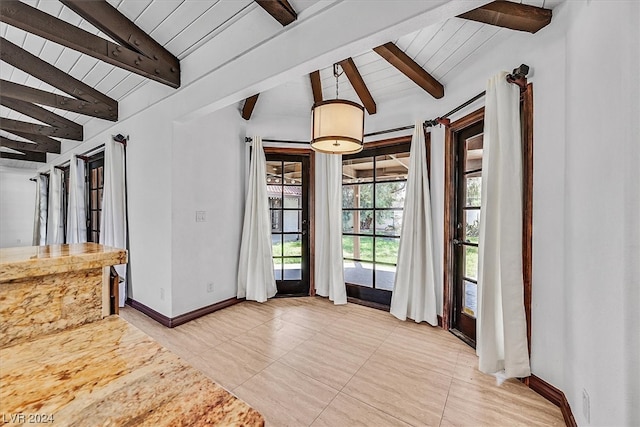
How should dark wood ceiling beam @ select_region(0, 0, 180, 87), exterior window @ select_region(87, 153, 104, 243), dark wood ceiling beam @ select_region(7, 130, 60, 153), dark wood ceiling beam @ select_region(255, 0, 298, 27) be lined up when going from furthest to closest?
dark wood ceiling beam @ select_region(7, 130, 60, 153) → exterior window @ select_region(87, 153, 104, 243) → dark wood ceiling beam @ select_region(0, 0, 180, 87) → dark wood ceiling beam @ select_region(255, 0, 298, 27)

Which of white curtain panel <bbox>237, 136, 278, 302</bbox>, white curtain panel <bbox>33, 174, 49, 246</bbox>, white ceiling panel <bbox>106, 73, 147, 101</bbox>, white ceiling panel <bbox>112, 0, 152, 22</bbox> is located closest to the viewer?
white ceiling panel <bbox>112, 0, 152, 22</bbox>

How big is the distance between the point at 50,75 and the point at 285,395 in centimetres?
364

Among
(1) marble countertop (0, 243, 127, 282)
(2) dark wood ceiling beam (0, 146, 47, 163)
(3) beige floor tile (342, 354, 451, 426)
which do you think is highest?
(2) dark wood ceiling beam (0, 146, 47, 163)

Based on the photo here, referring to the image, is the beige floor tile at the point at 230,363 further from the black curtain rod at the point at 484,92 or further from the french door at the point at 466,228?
the black curtain rod at the point at 484,92

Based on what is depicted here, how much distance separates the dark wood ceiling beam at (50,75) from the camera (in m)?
2.36

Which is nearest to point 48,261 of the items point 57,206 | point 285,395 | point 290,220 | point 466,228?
point 285,395

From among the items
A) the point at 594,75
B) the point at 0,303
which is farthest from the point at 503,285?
the point at 0,303

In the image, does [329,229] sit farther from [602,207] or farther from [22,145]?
[22,145]

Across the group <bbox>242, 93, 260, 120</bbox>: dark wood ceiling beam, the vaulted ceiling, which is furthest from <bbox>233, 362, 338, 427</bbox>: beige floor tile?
<bbox>242, 93, 260, 120</bbox>: dark wood ceiling beam

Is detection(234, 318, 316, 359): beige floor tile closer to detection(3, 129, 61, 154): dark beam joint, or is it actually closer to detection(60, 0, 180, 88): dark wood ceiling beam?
detection(60, 0, 180, 88): dark wood ceiling beam

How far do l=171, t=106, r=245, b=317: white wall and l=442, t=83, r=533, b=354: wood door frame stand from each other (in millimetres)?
2506

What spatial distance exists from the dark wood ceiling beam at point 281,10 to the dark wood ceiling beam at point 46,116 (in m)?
3.49

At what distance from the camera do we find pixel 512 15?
1668 millimetres

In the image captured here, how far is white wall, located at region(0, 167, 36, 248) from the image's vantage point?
222 inches
